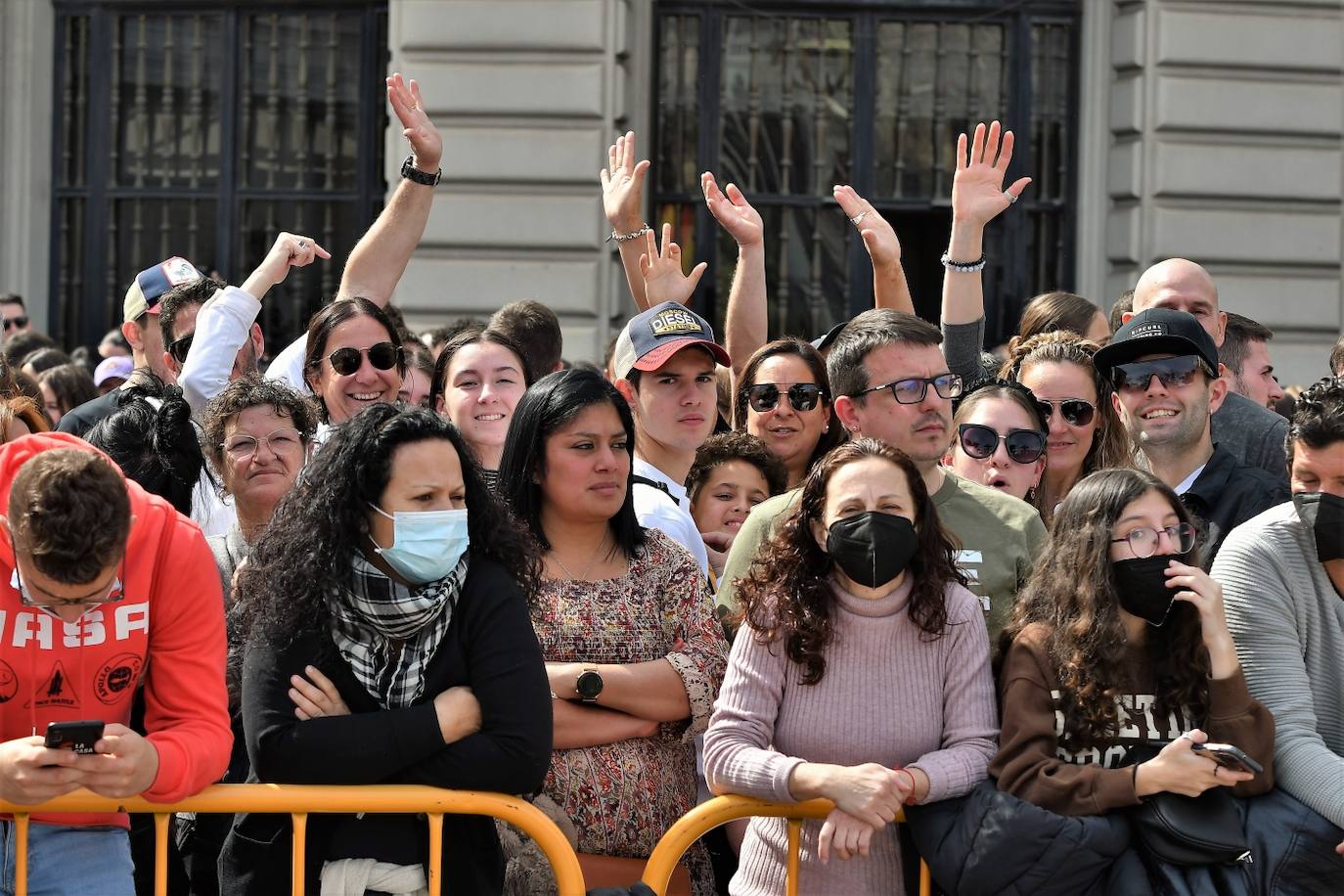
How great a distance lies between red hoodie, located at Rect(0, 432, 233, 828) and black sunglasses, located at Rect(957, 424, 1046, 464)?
2.45 metres

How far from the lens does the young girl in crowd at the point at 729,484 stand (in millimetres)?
5809

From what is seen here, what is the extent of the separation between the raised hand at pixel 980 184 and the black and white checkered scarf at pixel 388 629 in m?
2.98

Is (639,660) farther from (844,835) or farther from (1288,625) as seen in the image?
(1288,625)

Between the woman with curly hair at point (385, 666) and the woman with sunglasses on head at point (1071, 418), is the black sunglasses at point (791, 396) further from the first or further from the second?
the woman with curly hair at point (385, 666)

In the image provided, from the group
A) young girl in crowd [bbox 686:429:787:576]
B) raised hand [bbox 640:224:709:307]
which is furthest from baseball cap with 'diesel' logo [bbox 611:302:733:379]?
raised hand [bbox 640:224:709:307]

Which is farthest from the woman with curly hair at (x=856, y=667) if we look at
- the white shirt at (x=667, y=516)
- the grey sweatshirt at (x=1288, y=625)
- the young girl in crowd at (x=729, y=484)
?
the young girl in crowd at (x=729, y=484)

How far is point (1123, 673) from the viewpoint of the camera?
409cm

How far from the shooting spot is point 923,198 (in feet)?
39.4

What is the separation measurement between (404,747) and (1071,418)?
9.06ft

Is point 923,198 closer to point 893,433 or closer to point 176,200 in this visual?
point 176,200

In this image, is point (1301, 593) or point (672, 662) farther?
point (672, 662)

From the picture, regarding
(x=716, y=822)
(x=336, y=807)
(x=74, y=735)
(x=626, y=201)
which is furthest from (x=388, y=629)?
(x=626, y=201)

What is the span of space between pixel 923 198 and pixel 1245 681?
821cm

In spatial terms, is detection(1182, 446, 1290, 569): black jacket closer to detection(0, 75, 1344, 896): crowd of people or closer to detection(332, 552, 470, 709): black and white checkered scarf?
detection(0, 75, 1344, 896): crowd of people
